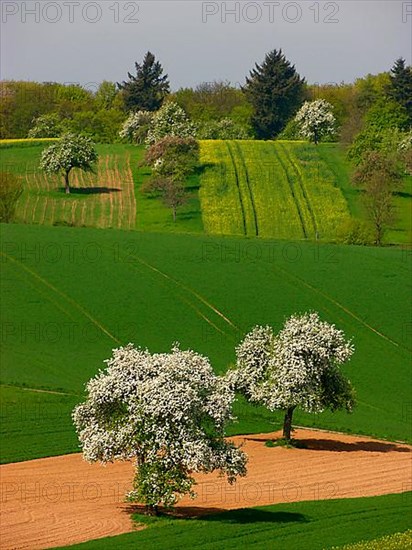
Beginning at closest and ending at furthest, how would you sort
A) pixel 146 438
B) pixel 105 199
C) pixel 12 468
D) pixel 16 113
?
pixel 146 438 → pixel 12 468 → pixel 105 199 → pixel 16 113

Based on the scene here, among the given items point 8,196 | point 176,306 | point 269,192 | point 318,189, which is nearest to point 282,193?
point 269,192

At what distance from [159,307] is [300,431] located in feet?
70.5

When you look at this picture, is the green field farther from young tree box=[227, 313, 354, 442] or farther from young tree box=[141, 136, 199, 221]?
young tree box=[227, 313, 354, 442]

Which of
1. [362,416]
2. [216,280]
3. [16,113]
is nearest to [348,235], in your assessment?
[216,280]

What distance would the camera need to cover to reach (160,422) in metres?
39.3

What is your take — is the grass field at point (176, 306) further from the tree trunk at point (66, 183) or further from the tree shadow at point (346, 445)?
the tree trunk at point (66, 183)

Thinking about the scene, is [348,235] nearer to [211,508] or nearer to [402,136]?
[402,136]

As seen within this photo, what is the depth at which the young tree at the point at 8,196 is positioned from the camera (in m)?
115

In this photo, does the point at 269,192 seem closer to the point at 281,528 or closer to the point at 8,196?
the point at 8,196

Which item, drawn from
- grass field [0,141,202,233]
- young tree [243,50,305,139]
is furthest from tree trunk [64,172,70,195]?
young tree [243,50,305,139]

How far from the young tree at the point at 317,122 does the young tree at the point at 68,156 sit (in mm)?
44755

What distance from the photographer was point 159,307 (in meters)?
79.5

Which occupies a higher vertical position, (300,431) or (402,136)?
(402,136)

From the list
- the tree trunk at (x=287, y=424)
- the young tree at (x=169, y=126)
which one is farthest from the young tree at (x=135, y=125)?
the tree trunk at (x=287, y=424)
